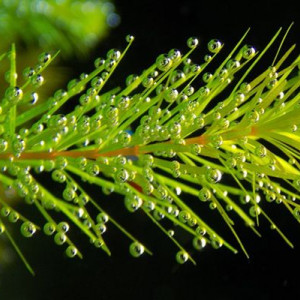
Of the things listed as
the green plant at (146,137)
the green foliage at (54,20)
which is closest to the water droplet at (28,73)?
the green plant at (146,137)

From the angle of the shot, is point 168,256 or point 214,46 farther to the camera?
point 168,256

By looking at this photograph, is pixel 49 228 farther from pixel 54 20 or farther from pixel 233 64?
pixel 54 20

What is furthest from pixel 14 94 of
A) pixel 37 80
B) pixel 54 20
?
pixel 54 20

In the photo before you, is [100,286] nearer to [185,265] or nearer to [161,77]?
[185,265]

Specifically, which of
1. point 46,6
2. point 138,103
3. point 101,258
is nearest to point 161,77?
point 138,103

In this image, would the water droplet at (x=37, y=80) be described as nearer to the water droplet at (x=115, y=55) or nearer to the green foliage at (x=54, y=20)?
the water droplet at (x=115, y=55)

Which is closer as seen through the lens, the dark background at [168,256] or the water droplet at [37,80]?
the water droplet at [37,80]

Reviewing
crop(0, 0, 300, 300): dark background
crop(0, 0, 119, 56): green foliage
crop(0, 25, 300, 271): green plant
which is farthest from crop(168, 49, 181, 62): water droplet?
crop(0, 0, 300, 300): dark background

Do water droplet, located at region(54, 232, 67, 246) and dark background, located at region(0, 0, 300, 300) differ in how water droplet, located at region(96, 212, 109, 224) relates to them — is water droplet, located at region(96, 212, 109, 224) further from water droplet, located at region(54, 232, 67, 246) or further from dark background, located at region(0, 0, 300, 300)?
dark background, located at region(0, 0, 300, 300)
